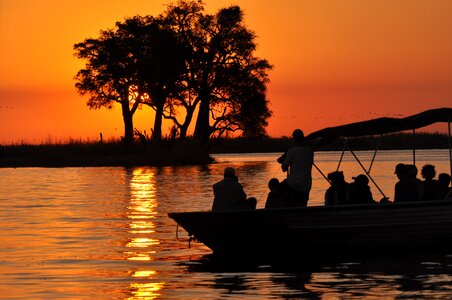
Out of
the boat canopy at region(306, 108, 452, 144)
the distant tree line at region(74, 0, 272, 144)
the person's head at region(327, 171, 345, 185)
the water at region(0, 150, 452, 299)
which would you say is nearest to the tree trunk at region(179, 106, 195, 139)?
the distant tree line at region(74, 0, 272, 144)

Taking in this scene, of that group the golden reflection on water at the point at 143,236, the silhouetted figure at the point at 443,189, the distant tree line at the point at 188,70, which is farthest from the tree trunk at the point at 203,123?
the silhouetted figure at the point at 443,189

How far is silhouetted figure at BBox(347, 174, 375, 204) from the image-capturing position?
22734 mm

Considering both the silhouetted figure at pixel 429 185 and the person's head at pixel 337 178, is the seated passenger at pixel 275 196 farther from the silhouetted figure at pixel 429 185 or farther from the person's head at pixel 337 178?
the silhouetted figure at pixel 429 185

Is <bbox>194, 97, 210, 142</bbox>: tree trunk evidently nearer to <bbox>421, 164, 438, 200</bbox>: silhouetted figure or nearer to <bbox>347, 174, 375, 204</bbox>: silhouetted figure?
<bbox>421, 164, 438, 200</bbox>: silhouetted figure

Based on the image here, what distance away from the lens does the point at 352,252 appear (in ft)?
74.9

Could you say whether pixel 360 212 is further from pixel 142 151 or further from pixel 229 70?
pixel 229 70

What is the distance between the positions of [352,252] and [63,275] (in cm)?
540

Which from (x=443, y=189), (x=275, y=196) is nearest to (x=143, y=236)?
(x=275, y=196)

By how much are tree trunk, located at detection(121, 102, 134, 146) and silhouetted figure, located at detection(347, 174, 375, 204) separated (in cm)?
6504

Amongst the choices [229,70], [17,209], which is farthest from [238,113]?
[17,209]

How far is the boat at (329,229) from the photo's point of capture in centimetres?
2223

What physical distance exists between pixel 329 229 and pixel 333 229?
7cm

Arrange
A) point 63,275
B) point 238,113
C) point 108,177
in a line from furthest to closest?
point 238,113 → point 108,177 → point 63,275

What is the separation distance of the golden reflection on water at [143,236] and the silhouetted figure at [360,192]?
12.6 feet
